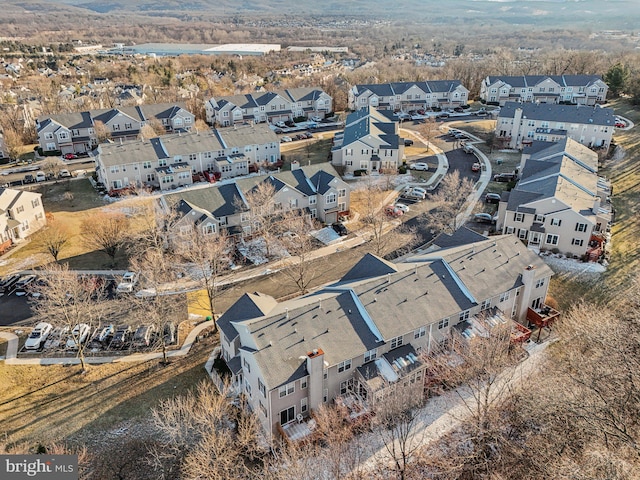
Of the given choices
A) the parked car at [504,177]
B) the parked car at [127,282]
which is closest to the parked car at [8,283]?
the parked car at [127,282]

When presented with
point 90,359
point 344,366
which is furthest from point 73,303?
point 344,366

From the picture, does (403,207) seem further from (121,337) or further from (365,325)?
(121,337)

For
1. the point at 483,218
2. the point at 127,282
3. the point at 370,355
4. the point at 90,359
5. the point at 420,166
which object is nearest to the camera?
the point at 370,355

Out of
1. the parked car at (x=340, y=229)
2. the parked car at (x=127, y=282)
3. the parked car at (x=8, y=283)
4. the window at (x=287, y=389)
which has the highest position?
the window at (x=287, y=389)

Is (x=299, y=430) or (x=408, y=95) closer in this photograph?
(x=299, y=430)

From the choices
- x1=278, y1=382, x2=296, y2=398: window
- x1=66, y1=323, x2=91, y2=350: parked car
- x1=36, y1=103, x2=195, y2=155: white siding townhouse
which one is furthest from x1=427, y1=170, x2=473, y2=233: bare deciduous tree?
x1=36, y1=103, x2=195, y2=155: white siding townhouse

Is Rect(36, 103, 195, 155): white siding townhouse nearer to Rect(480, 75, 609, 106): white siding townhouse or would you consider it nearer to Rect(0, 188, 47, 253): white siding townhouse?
Rect(0, 188, 47, 253): white siding townhouse

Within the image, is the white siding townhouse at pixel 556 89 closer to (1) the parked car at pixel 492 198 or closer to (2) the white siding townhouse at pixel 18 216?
(1) the parked car at pixel 492 198
